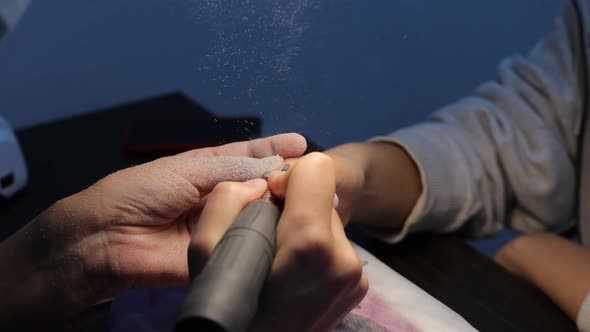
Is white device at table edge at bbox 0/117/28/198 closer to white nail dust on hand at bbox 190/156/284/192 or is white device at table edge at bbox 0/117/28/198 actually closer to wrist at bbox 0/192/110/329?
wrist at bbox 0/192/110/329

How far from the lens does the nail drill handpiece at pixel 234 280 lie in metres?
0.22

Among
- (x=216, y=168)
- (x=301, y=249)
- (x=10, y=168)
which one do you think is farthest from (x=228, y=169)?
(x=10, y=168)

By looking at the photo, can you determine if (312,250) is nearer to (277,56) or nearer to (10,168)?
(277,56)

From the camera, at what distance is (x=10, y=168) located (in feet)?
1.99

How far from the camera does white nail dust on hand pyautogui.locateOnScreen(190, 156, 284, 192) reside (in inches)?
14.8

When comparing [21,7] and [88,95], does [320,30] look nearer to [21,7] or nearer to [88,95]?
[21,7]

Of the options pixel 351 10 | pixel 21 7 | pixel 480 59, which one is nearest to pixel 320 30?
pixel 351 10

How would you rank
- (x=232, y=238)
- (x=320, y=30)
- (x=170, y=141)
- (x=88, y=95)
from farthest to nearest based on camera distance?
(x=88, y=95)
(x=170, y=141)
(x=320, y=30)
(x=232, y=238)

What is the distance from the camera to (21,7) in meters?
0.48

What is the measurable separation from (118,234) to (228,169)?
10 centimetres

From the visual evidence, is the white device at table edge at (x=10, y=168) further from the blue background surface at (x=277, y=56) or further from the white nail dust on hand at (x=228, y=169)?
the white nail dust on hand at (x=228, y=169)

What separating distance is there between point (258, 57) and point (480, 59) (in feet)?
2.31

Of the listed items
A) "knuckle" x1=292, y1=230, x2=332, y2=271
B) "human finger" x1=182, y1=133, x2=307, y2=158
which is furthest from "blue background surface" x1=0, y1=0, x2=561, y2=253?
"knuckle" x1=292, y1=230, x2=332, y2=271

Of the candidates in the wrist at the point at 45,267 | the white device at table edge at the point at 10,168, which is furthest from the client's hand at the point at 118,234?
the white device at table edge at the point at 10,168
